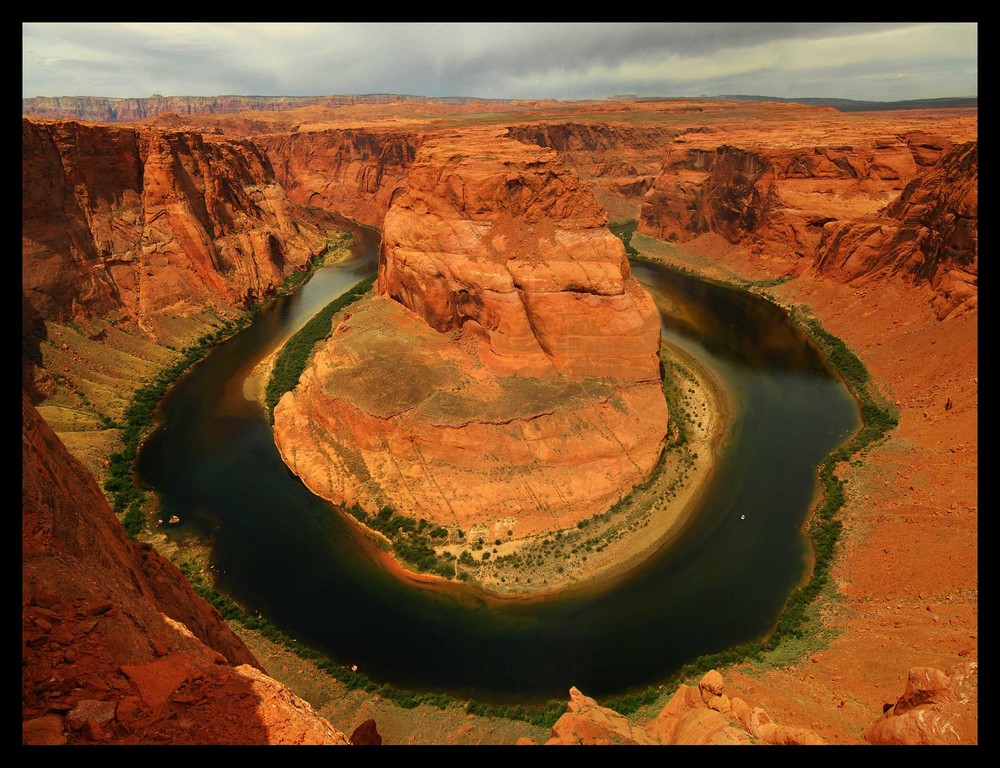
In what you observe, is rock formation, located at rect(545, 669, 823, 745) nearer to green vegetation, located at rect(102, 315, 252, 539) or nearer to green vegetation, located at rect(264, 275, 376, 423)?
green vegetation, located at rect(102, 315, 252, 539)

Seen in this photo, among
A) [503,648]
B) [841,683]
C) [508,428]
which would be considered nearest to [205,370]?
[508,428]

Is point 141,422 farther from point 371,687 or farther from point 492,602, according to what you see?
point 492,602

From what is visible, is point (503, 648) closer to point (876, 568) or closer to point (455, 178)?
point (876, 568)

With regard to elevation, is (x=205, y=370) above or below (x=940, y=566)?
above

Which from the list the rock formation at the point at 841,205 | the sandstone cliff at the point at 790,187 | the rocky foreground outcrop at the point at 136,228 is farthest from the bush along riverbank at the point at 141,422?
the sandstone cliff at the point at 790,187

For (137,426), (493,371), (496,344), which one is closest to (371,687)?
(493,371)
